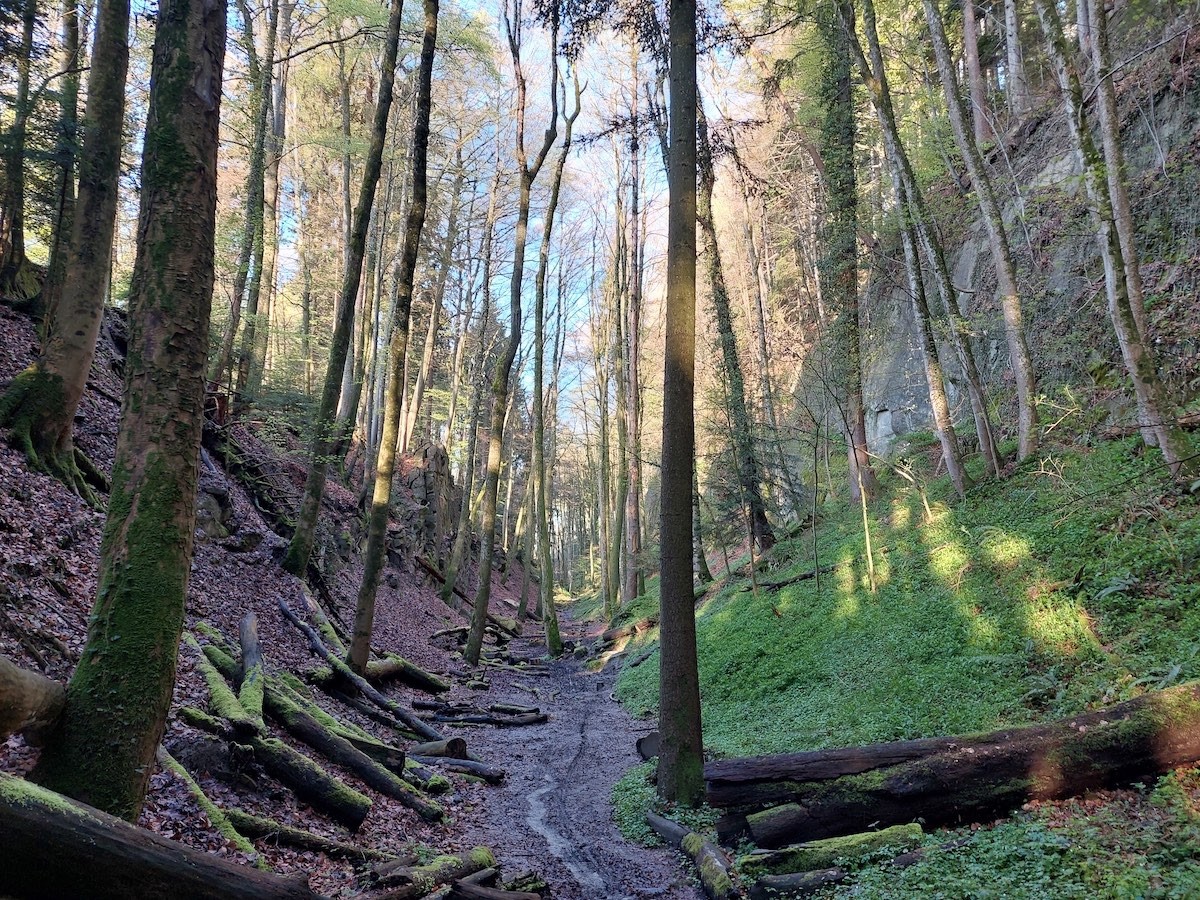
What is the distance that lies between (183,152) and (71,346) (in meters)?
5.95

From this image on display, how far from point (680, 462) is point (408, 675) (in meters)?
7.65

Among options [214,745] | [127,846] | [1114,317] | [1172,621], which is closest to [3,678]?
[127,846]

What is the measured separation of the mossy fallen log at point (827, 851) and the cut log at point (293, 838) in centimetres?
286

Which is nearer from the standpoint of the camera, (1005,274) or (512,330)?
(1005,274)

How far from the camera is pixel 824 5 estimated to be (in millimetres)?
14203

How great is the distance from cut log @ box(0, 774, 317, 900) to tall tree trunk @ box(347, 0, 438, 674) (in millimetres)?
7780

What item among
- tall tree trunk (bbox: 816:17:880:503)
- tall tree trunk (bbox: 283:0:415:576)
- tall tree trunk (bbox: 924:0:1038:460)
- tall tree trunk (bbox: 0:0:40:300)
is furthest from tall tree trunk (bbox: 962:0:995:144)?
tall tree trunk (bbox: 0:0:40:300)

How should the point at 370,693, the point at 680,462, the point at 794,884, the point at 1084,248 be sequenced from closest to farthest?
the point at 794,884
the point at 680,462
the point at 370,693
the point at 1084,248

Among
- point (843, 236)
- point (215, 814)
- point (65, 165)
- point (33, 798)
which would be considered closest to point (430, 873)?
point (215, 814)

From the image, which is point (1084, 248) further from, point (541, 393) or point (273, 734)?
point (273, 734)

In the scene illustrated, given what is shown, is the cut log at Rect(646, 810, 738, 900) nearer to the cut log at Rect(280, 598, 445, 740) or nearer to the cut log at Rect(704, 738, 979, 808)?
the cut log at Rect(704, 738, 979, 808)

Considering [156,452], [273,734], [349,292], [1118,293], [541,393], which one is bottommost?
[273,734]

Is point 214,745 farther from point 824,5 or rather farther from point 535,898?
point 824,5

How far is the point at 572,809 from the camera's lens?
7.34 meters
